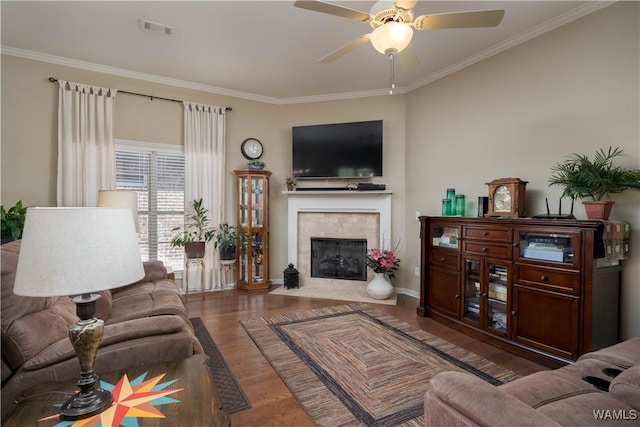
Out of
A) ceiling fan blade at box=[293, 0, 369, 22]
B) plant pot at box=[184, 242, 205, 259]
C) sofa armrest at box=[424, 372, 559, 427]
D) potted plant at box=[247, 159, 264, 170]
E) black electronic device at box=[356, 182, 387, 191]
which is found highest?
ceiling fan blade at box=[293, 0, 369, 22]

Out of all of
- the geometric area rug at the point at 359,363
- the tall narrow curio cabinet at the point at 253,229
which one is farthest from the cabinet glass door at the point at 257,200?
the geometric area rug at the point at 359,363

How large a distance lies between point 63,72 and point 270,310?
381 cm

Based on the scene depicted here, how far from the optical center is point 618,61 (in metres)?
2.52

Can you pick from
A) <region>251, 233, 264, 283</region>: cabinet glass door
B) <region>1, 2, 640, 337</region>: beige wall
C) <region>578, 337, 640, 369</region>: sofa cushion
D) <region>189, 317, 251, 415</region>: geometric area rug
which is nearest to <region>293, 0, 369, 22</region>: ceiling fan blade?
<region>1, 2, 640, 337</region>: beige wall

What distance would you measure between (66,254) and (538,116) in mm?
3760

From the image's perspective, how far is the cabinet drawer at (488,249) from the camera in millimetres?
2828

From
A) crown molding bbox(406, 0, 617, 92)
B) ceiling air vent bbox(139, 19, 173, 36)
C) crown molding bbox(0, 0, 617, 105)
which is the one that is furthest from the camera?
ceiling air vent bbox(139, 19, 173, 36)

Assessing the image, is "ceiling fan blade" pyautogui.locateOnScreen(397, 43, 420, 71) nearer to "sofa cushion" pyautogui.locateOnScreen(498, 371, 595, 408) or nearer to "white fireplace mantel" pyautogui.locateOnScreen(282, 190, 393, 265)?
"white fireplace mantel" pyautogui.locateOnScreen(282, 190, 393, 265)

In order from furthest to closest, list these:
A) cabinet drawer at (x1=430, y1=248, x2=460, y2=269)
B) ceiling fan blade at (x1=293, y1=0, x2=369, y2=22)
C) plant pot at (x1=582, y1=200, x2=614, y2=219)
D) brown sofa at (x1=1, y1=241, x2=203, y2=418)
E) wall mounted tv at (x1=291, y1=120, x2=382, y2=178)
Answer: wall mounted tv at (x1=291, y1=120, x2=382, y2=178) < cabinet drawer at (x1=430, y1=248, x2=460, y2=269) < plant pot at (x1=582, y1=200, x2=614, y2=219) < ceiling fan blade at (x1=293, y1=0, x2=369, y2=22) < brown sofa at (x1=1, y1=241, x2=203, y2=418)

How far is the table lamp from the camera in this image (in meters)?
0.98

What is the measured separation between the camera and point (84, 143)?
3.81 meters

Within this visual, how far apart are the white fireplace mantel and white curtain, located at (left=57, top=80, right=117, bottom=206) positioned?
238 centimetres

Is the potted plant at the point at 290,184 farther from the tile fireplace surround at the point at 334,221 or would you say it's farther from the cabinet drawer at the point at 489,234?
the cabinet drawer at the point at 489,234

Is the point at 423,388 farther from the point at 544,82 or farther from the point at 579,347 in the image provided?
the point at 544,82
